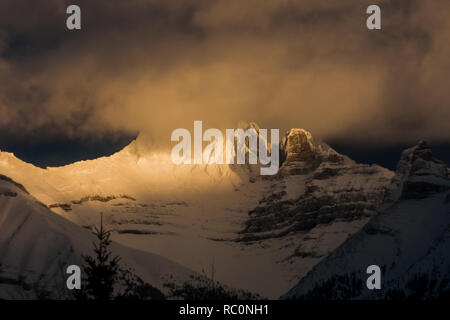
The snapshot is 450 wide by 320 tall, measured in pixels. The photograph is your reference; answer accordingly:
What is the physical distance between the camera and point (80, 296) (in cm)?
9194
